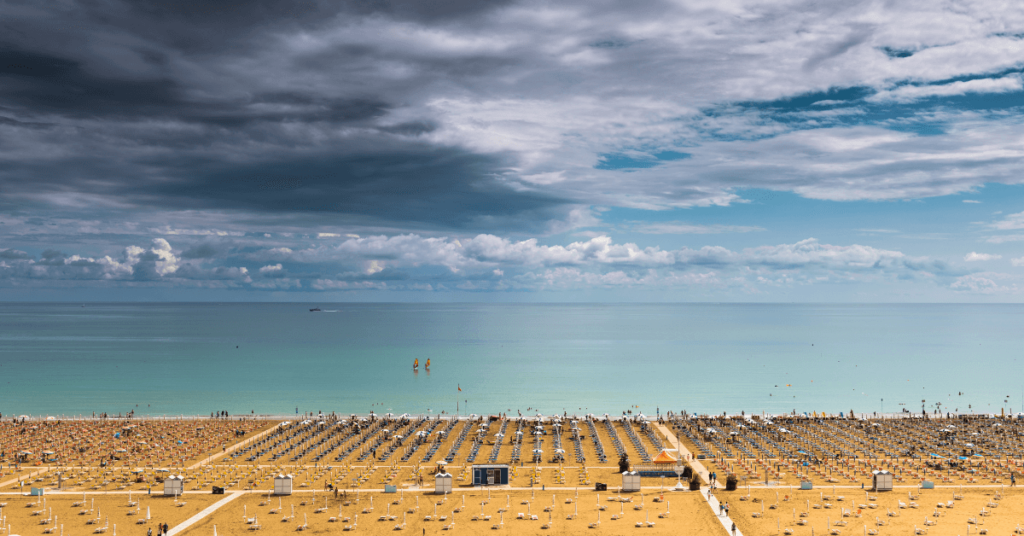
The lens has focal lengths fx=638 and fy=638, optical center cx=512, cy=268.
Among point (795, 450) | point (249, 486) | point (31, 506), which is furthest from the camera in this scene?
point (795, 450)

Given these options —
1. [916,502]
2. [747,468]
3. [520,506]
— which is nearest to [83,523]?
[520,506]

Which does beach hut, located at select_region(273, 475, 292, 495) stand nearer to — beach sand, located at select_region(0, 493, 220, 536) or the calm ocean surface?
beach sand, located at select_region(0, 493, 220, 536)

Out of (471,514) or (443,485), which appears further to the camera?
(443,485)

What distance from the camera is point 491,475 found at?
167 ft

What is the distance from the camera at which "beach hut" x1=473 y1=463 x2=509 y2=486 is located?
5078 cm

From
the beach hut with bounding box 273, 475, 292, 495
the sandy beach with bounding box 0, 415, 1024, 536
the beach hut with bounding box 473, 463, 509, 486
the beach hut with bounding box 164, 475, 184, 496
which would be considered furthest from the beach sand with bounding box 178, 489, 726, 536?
the beach hut with bounding box 164, 475, 184, 496

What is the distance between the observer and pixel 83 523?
42156mm

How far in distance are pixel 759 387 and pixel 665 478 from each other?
8699 cm

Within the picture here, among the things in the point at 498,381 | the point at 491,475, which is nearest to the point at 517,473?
the point at 491,475

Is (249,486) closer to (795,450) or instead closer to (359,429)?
(359,429)

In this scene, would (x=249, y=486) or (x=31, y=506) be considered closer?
(x=31, y=506)

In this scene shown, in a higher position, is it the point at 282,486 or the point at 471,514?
the point at 282,486

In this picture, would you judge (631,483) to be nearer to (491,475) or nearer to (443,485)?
(491,475)

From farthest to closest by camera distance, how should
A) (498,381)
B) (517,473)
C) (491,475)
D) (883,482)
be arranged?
(498,381), (517,473), (491,475), (883,482)
